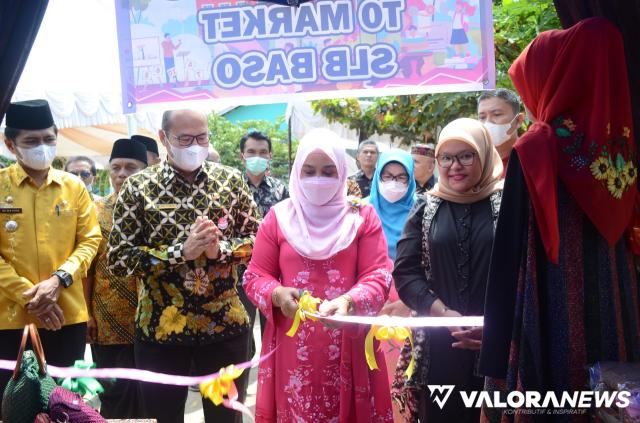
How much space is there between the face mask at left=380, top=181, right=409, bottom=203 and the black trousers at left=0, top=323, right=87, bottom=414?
91.3 inches

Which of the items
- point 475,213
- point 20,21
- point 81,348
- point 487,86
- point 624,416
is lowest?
point 81,348

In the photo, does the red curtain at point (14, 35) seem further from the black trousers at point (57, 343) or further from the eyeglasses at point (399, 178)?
the eyeglasses at point (399, 178)

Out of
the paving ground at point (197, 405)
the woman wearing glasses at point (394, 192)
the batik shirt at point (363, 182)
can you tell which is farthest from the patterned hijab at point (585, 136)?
the batik shirt at point (363, 182)

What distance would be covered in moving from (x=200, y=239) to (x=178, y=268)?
272 millimetres

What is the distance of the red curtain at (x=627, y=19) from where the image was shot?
2.21 metres

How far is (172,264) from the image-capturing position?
3201 millimetres

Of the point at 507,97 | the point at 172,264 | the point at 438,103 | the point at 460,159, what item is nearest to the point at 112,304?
the point at 172,264

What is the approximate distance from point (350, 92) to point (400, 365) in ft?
4.35

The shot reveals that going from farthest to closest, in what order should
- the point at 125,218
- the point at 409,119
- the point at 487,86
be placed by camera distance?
the point at 409,119 → the point at 125,218 → the point at 487,86

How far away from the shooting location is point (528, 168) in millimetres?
2023

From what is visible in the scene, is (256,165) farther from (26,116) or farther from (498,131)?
(498,131)

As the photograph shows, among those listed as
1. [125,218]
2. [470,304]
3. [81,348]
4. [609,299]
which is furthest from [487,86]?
[81,348]

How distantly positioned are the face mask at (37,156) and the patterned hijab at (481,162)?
2.24 metres

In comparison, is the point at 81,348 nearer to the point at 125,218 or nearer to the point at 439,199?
the point at 125,218
